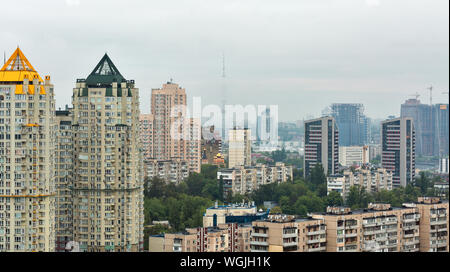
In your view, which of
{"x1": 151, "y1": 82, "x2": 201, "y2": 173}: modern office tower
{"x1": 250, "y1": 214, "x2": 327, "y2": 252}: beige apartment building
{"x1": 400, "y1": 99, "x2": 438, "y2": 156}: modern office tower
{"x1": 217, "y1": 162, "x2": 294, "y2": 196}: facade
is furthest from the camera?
{"x1": 400, "y1": 99, "x2": 438, "y2": 156}: modern office tower

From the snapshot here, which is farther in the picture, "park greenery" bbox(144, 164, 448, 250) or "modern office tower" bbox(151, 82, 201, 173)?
"modern office tower" bbox(151, 82, 201, 173)

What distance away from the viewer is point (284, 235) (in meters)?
7.31

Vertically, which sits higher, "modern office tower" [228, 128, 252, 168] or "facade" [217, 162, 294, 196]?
"modern office tower" [228, 128, 252, 168]

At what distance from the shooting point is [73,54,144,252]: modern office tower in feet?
29.7

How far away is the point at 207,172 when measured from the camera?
57.2 feet

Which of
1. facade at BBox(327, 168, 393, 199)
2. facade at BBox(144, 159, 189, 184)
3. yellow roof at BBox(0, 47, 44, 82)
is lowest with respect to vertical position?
facade at BBox(327, 168, 393, 199)

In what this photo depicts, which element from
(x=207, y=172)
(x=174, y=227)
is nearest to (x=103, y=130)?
(x=174, y=227)

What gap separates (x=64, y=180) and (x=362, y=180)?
29.6 ft

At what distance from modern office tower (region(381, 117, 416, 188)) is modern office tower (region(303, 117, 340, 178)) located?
1167 mm

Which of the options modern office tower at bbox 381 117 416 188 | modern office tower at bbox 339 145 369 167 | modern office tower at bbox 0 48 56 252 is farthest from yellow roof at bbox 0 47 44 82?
modern office tower at bbox 339 145 369 167

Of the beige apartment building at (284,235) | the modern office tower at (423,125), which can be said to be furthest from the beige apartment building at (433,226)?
the modern office tower at (423,125)

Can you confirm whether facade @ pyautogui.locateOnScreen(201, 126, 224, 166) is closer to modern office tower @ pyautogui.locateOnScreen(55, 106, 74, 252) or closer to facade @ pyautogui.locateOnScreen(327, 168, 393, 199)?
facade @ pyautogui.locateOnScreen(327, 168, 393, 199)
